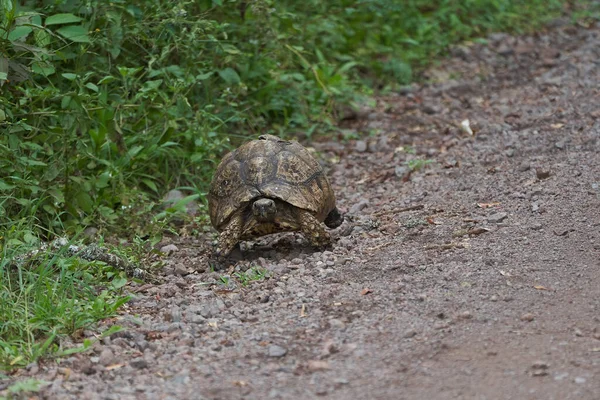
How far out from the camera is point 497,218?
555 centimetres

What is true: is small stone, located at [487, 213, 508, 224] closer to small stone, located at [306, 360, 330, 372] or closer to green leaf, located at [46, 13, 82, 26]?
small stone, located at [306, 360, 330, 372]

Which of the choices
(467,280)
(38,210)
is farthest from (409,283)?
(38,210)

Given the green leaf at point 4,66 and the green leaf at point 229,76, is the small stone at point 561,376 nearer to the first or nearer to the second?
the green leaf at point 4,66

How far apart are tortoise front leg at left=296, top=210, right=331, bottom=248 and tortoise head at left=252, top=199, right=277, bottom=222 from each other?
0.21 m

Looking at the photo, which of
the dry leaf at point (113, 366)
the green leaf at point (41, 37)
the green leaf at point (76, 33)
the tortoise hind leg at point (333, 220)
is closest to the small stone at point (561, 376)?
the dry leaf at point (113, 366)

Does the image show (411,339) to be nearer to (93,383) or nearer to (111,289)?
(93,383)

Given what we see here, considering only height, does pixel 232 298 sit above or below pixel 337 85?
above

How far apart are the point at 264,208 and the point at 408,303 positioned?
117 centimetres

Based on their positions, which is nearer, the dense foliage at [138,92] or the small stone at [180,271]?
the small stone at [180,271]

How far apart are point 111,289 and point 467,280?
1.93 meters

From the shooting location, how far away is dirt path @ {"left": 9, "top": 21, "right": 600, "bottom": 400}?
3.74 metres

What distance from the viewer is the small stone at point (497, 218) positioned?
5.54 metres

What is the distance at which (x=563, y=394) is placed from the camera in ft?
11.5

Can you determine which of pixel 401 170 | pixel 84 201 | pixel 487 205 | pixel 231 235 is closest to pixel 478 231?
pixel 487 205
